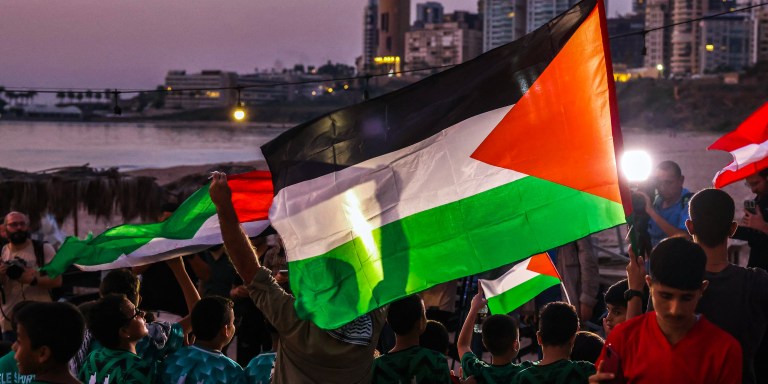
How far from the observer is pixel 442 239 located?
195 inches

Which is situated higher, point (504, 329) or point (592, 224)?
point (592, 224)

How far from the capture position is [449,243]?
495 cm

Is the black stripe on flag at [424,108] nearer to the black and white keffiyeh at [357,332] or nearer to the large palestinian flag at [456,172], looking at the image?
the large palestinian flag at [456,172]

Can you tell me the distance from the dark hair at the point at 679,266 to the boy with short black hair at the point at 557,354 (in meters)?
1.25

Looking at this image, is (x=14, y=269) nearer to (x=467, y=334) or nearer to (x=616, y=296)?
(x=467, y=334)

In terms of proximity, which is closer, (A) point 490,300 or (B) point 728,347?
(B) point 728,347

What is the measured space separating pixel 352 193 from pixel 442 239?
486 millimetres

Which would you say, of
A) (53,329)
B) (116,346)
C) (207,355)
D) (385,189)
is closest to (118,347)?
(116,346)

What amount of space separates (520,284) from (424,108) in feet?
7.09

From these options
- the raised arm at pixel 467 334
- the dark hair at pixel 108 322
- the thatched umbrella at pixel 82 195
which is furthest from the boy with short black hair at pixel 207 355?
the thatched umbrella at pixel 82 195

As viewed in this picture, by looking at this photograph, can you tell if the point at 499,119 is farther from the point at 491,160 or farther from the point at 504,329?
the point at 504,329

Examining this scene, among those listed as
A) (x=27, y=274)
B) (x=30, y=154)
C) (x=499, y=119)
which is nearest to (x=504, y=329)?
(x=499, y=119)

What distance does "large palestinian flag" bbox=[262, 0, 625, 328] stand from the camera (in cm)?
484

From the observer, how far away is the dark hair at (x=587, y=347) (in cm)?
557
